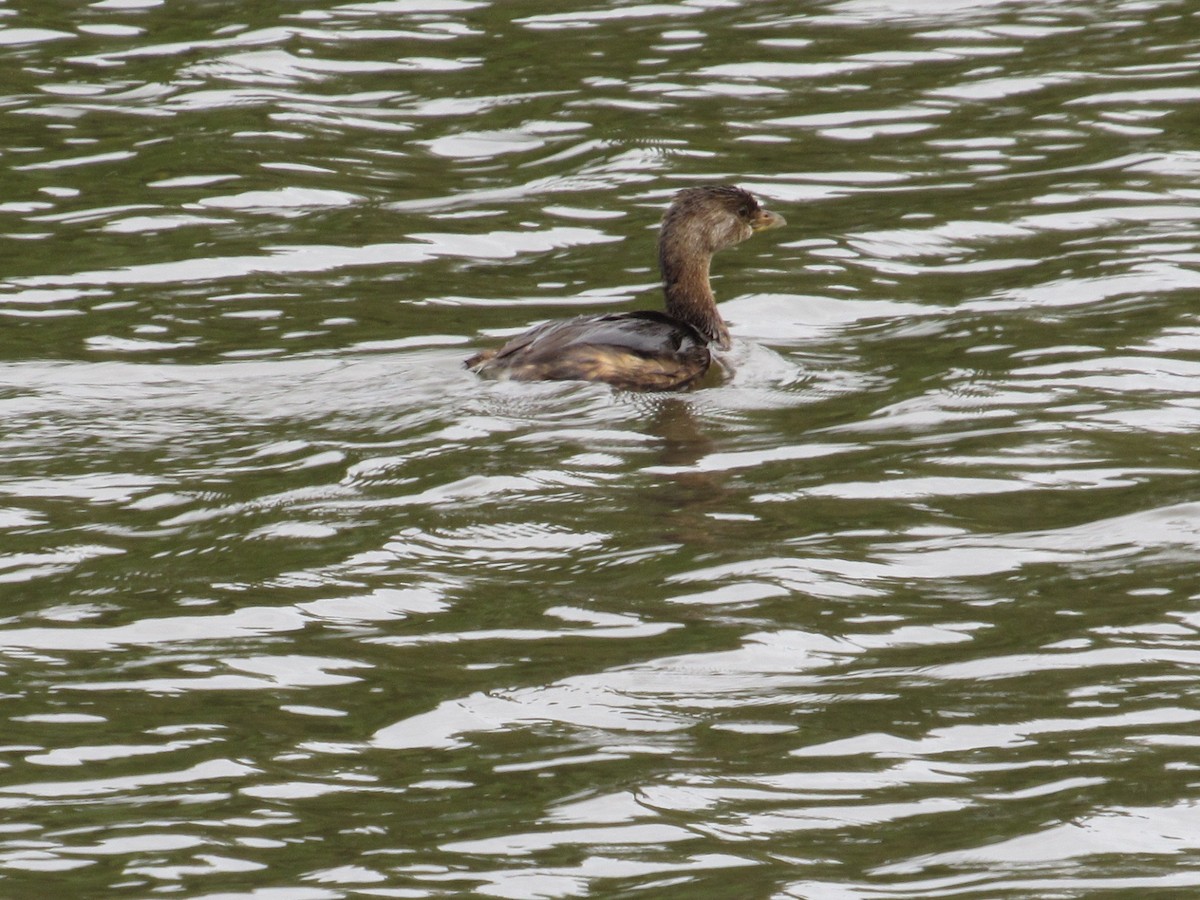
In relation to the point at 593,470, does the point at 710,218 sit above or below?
above

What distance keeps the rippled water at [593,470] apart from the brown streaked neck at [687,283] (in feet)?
1.23

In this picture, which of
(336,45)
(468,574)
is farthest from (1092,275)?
(336,45)

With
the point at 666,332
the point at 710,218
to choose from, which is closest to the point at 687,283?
the point at 710,218

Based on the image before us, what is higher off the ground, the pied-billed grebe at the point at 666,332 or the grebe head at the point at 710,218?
the grebe head at the point at 710,218

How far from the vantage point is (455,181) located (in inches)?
538

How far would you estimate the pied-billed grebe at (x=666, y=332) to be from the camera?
9703mm

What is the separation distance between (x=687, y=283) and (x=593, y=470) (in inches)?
113

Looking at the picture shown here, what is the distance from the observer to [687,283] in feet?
36.7

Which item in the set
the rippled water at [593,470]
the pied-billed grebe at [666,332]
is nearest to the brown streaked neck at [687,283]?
the pied-billed grebe at [666,332]

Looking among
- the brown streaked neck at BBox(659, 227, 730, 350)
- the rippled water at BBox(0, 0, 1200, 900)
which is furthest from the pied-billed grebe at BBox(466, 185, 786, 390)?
the rippled water at BBox(0, 0, 1200, 900)

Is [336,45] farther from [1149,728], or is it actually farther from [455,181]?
[1149,728]

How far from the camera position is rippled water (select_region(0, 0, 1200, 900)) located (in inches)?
222

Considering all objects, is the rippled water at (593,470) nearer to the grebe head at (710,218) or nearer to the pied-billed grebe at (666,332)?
the pied-billed grebe at (666,332)

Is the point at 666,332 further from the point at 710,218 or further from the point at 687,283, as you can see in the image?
the point at 710,218
